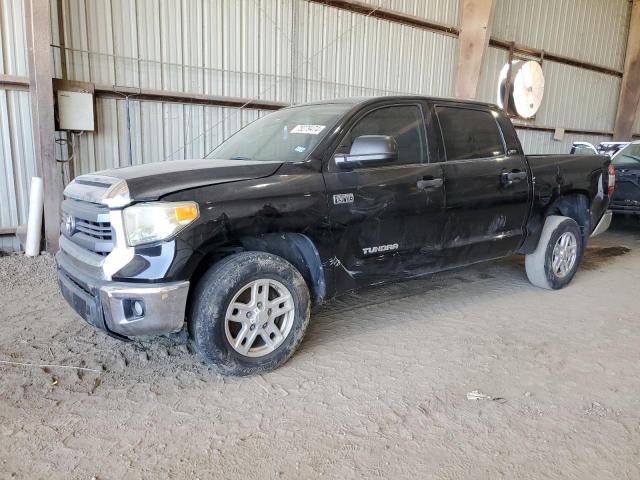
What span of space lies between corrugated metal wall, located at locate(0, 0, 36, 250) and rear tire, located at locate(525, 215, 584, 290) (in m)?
5.93

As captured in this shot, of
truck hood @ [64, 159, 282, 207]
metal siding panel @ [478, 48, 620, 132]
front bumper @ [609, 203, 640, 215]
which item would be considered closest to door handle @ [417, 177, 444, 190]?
truck hood @ [64, 159, 282, 207]

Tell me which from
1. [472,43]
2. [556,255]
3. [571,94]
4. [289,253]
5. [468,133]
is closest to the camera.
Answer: [289,253]

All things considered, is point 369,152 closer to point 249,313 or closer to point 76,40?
point 249,313

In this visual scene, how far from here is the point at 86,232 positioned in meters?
2.94

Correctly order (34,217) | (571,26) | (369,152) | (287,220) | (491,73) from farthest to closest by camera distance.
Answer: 1. (571,26)
2. (491,73)
3. (34,217)
4. (369,152)
5. (287,220)

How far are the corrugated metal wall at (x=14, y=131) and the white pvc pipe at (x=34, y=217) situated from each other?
330mm

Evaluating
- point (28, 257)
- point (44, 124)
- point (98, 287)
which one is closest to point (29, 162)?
point (44, 124)

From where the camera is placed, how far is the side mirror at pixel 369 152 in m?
3.12

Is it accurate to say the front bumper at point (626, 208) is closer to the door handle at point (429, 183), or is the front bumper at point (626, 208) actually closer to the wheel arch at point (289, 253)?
the door handle at point (429, 183)

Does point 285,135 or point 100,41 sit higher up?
point 100,41

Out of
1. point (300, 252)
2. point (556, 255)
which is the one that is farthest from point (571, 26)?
point (300, 252)

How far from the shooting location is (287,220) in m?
3.03

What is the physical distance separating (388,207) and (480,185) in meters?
1.04

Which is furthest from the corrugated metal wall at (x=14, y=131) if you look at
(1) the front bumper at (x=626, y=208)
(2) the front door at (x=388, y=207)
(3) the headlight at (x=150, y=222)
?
(1) the front bumper at (x=626, y=208)
